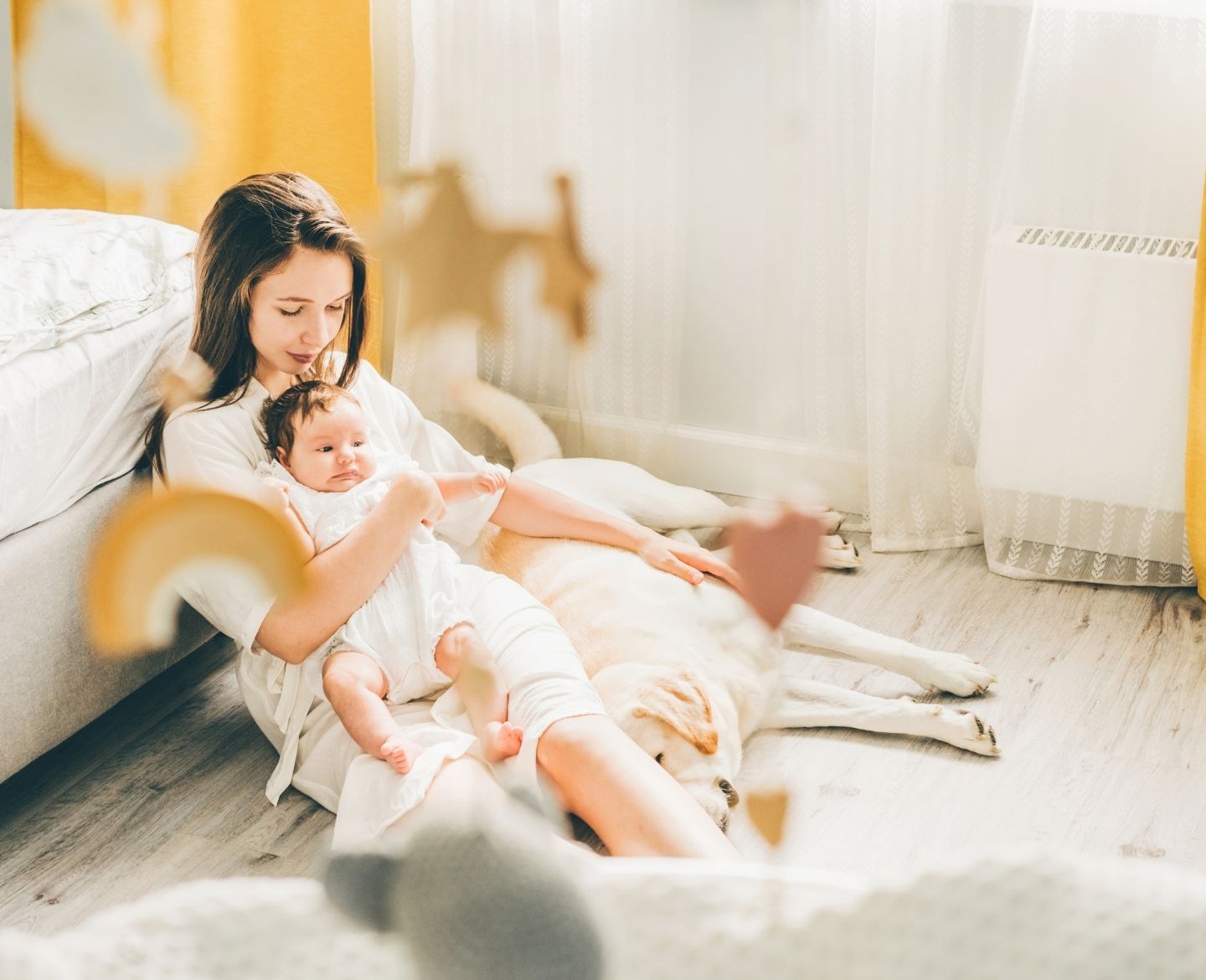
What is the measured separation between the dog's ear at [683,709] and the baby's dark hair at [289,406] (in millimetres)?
837

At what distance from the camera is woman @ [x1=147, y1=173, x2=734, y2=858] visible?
21cm

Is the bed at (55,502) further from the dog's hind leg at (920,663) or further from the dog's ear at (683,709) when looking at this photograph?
the dog's hind leg at (920,663)

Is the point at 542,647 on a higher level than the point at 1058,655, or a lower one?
higher

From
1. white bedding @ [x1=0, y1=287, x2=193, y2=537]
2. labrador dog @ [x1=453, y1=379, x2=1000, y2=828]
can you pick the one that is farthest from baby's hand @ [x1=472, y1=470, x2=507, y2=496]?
white bedding @ [x1=0, y1=287, x2=193, y2=537]

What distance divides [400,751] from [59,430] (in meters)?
0.45

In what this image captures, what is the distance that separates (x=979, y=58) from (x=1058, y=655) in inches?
32.8

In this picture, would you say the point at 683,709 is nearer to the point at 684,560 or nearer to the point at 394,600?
the point at 394,600

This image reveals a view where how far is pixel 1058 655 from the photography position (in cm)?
166

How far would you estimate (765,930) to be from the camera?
203 mm

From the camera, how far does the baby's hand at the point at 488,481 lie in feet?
1.13

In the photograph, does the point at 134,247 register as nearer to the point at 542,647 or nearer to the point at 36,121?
the point at 36,121

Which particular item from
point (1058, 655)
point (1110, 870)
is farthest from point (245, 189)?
point (1058, 655)

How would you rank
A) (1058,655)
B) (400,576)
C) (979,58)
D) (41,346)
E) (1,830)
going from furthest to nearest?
(1058,655), (1,830), (979,58), (41,346), (400,576)

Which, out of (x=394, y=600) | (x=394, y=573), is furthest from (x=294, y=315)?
(x=394, y=600)
